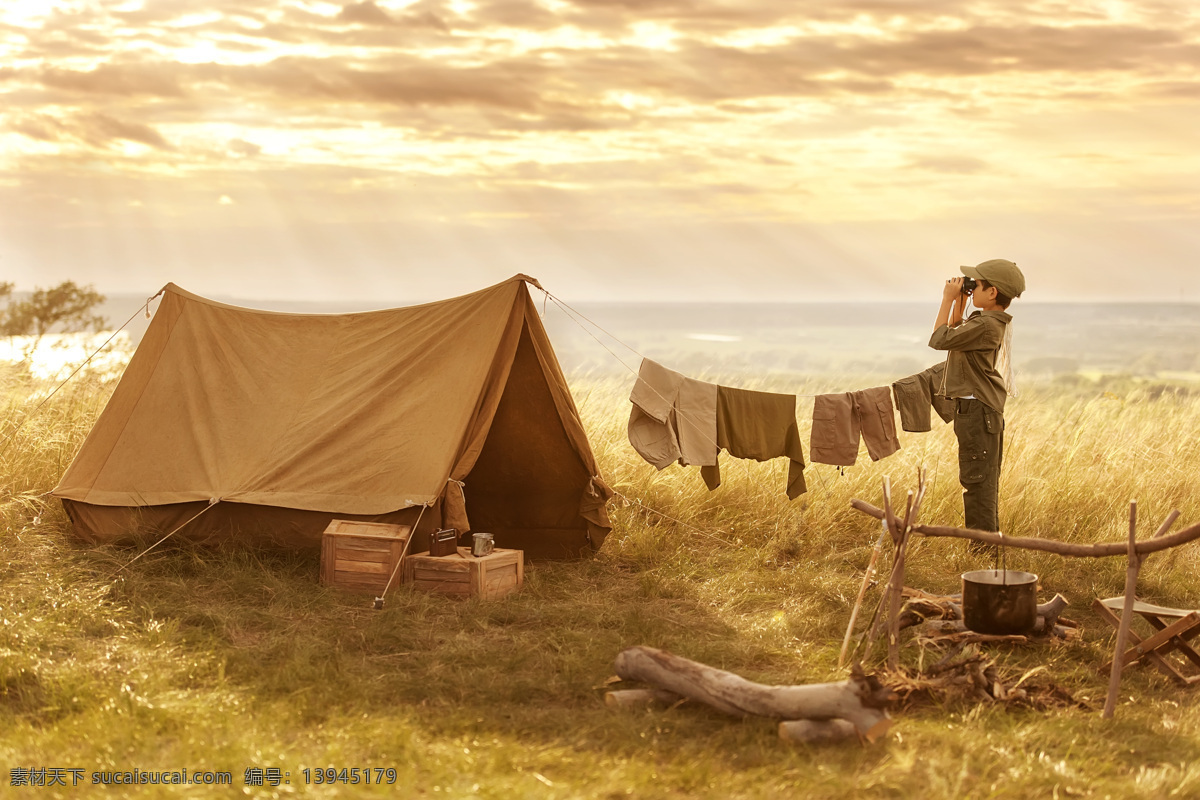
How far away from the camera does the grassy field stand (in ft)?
10.9

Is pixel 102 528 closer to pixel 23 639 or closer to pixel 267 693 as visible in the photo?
pixel 23 639

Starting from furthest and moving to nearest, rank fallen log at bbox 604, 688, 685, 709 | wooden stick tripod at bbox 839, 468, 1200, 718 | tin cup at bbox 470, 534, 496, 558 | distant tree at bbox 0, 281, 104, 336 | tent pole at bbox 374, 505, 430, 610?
distant tree at bbox 0, 281, 104, 336 < tin cup at bbox 470, 534, 496, 558 < tent pole at bbox 374, 505, 430, 610 < fallen log at bbox 604, 688, 685, 709 < wooden stick tripod at bbox 839, 468, 1200, 718

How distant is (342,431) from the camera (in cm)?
586

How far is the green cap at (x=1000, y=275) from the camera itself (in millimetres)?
5477

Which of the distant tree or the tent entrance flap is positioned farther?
the distant tree

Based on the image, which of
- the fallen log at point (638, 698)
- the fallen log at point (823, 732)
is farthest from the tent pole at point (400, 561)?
the fallen log at point (823, 732)

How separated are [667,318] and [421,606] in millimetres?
96511

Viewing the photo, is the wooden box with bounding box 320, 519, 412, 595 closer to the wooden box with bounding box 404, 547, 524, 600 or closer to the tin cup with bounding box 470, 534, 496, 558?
the wooden box with bounding box 404, 547, 524, 600

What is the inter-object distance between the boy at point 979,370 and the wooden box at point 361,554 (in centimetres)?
294

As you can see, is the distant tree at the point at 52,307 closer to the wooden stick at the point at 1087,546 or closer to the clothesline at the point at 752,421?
the clothesline at the point at 752,421

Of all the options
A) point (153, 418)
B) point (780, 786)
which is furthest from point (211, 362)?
point (780, 786)

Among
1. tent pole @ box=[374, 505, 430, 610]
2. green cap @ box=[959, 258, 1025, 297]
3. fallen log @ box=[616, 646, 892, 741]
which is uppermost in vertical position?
green cap @ box=[959, 258, 1025, 297]

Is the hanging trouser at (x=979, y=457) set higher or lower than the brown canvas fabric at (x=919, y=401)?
lower

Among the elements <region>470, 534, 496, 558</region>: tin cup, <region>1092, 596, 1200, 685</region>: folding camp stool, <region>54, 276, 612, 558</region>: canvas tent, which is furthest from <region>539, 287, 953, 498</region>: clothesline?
<region>1092, 596, 1200, 685</region>: folding camp stool
